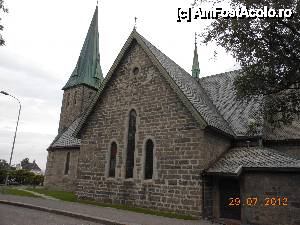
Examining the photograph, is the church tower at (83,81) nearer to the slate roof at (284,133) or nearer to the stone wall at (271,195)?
the slate roof at (284,133)

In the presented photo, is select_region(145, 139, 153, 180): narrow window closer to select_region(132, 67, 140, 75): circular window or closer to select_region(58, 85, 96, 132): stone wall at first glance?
select_region(132, 67, 140, 75): circular window

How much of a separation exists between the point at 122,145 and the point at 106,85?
4429 mm

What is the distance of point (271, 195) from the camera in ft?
42.5

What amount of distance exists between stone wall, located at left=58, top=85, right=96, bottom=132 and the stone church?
20653 mm

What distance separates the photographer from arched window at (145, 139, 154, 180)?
1639 cm

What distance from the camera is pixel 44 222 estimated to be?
11125 millimetres

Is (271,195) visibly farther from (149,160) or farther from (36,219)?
(36,219)

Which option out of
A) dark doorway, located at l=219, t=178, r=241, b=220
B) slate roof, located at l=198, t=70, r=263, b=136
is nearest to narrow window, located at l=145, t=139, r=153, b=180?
dark doorway, located at l=219, t=178, r=241, b=220

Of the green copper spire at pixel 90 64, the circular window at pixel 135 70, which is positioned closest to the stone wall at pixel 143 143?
the circular window at pixel 135 70

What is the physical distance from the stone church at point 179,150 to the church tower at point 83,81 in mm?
20659

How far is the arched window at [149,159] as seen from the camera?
16.4m

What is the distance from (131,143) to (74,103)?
25225mm

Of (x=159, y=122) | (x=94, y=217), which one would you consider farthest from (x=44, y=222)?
(x=159, y=122)

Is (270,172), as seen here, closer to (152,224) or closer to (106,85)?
(152,224)
